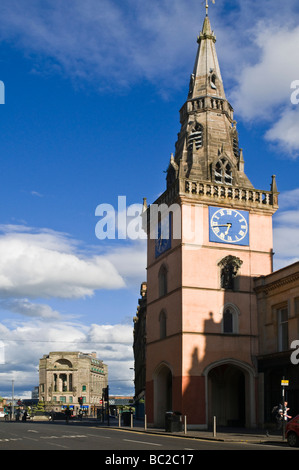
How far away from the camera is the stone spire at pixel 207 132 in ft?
161

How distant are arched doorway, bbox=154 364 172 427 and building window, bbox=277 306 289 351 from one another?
30.8 ft

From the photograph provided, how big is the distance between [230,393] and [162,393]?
5.61 m

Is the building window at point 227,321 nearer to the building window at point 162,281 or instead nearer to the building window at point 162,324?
the building window at point 162,324

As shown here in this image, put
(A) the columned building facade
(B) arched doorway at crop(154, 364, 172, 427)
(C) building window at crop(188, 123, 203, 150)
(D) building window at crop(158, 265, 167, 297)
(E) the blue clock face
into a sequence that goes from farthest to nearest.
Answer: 1. (A) the columned building facade
2. (C) building window at crop(188, 123, 203, 150)
3. (D) building window at crop(158, 265, 167, 297)
4. (B) arched doorway at crop(154, 364, 172, 427)
5. (E) the blue clock face

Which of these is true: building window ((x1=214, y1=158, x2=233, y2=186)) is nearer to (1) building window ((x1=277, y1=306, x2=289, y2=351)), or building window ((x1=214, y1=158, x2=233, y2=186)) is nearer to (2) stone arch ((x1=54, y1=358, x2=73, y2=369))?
(1) building window ((x1=277, y1=306, x2=289, y2=351))

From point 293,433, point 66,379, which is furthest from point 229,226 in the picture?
point 66,379

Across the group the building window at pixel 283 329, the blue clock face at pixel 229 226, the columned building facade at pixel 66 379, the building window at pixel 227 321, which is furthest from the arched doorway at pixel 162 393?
the columned building facade at pixel 66 379

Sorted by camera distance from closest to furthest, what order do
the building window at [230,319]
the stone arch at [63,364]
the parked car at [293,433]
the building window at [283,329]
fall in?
1. the parked car at [293,433]
2. the building window at [283,329]
3. the building window at [230,319]
4. the stone arch at [63,364]

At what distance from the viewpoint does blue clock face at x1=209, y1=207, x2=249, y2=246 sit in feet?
151

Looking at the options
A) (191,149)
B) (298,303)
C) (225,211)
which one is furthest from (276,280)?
(191,149)

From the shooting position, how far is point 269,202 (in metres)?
48.8

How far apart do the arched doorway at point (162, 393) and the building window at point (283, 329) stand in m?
9.40

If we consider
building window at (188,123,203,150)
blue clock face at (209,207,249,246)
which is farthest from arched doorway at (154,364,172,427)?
building window at (188,123,203,150)
